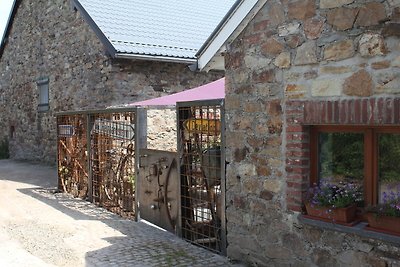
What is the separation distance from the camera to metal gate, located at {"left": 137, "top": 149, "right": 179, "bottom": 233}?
638 cm

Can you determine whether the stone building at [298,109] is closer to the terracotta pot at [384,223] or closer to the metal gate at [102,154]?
the terracotta pot at [384,223]

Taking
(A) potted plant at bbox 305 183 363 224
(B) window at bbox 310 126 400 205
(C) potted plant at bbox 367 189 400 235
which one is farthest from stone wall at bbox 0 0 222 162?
(C) potted plant at bbox 367 189 400 235

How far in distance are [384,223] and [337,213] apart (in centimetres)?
42

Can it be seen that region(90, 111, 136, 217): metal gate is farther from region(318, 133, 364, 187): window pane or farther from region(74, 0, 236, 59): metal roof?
region(318, 133, 364, 187): window pane

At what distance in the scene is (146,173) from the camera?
23.1 ft

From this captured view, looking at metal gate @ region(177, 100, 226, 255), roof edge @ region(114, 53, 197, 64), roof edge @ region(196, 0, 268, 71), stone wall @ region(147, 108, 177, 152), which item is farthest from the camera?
roof edge @ region(114, 53, 197, 64)

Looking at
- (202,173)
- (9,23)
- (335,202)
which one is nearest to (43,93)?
(9,23)

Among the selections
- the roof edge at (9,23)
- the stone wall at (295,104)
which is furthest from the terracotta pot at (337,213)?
the roof edge at (9,23)

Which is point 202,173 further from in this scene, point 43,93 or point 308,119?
point 43,93

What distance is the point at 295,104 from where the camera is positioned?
166 inches

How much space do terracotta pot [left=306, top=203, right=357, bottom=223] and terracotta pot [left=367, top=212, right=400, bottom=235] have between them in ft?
0.63

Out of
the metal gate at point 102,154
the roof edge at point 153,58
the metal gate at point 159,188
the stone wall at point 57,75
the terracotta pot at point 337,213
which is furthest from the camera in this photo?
the stone wall at point 57,75

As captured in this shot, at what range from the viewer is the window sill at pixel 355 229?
3.51 meters

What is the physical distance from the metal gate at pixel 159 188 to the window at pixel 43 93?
30.6 feet
